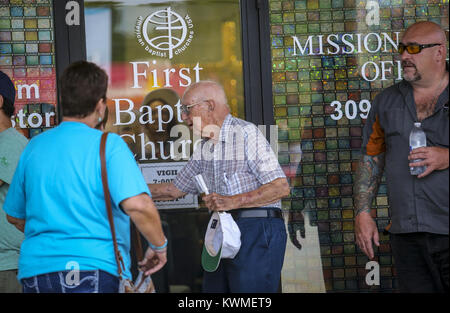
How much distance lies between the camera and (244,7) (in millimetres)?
4691

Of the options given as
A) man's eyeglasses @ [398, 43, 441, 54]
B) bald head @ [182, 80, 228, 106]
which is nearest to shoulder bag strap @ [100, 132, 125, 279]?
bald head @ [182, 80, 228, 106]

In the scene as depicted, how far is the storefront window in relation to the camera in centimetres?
465

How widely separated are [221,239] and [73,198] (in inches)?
42.5

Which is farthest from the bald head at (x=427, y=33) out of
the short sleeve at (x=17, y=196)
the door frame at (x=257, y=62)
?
the short sleeve at (x=17, y=196)

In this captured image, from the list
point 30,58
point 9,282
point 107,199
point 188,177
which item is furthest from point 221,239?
point 30,58

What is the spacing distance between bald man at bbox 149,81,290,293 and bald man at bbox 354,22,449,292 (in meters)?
0.49

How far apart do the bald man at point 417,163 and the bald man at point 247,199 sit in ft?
1.59

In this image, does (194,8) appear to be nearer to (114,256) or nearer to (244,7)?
(244,7)

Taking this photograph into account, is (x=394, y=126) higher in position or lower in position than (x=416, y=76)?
lower

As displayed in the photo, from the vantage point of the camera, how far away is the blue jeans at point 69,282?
8.76ft

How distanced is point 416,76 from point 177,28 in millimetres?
1898

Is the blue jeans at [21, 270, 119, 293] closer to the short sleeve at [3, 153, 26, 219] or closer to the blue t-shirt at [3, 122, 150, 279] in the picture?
the blue t-shirt at [3, 122, 150, 279]

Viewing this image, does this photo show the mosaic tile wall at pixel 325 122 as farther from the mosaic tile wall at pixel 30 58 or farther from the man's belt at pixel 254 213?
the mosaic tile wall at pixel 30 58

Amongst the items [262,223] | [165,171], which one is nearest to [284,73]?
[165,171]
